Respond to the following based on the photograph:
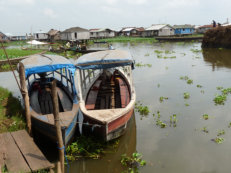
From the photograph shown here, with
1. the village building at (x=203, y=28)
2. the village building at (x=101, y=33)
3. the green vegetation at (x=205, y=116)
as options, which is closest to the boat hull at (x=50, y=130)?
the green vegetation at (x=205, y=116)

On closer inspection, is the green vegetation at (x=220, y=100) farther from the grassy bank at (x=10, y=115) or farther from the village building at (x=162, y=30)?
the village building at (x=162, y=30)

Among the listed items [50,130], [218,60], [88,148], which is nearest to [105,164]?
[88,148]

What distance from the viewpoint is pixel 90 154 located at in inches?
280

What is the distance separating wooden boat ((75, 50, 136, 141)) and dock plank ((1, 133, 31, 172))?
2.17 metres

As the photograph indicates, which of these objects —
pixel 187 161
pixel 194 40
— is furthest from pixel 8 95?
pixel 194 40

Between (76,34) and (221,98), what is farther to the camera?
(76,34)

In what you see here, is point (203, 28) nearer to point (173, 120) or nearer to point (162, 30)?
point (162, 30)

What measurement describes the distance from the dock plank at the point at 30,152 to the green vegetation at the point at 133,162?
2.42 meters

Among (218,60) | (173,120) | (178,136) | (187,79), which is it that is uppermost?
(218,60)

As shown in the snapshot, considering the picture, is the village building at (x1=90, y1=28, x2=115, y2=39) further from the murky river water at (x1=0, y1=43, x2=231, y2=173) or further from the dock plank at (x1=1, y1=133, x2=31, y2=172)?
the dock plank at (x1=1, y1=133, x2=31, y2=172)

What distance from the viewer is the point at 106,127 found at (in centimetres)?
693

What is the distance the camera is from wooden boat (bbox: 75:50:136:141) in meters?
7.25

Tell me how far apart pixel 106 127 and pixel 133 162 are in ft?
4.72

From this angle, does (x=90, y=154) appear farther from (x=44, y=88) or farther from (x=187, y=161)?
(x=44, y=88)
